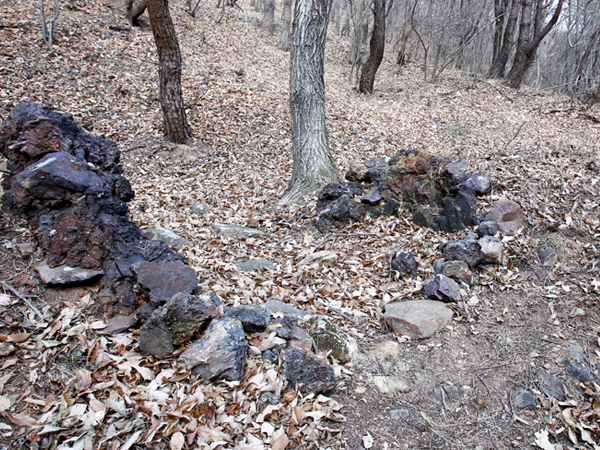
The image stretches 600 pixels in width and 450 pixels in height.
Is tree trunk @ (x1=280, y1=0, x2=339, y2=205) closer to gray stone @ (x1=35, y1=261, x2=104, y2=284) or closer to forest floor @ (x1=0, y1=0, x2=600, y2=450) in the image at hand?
forest floor @ (x1=0, y1=0, x2=600, y2=450)

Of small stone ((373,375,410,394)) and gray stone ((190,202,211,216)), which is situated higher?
small stone ((373,375,410,394))

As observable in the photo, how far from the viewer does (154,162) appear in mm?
6680

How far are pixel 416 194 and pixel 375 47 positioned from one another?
8.28m

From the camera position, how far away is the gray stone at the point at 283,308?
3262 mm

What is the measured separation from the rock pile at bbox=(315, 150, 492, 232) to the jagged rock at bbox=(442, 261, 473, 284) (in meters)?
0.81

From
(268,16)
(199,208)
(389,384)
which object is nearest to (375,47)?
(268,16)

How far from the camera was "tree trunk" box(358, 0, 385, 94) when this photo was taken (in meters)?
11.1

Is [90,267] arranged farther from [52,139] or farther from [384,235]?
[384,235]

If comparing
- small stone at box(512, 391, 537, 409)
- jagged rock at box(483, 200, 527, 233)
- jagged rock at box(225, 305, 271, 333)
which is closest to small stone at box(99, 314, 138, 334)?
jagged rock at box(225, 305, 271, 333)

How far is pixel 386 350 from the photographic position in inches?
120

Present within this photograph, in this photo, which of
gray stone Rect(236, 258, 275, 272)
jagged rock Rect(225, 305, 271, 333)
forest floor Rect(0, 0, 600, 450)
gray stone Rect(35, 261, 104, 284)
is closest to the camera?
forest floor Rect(0, 0, 600, 450)

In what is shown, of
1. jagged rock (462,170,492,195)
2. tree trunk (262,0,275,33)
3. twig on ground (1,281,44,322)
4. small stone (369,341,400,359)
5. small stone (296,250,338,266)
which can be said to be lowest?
small stone (369,341,400,359)

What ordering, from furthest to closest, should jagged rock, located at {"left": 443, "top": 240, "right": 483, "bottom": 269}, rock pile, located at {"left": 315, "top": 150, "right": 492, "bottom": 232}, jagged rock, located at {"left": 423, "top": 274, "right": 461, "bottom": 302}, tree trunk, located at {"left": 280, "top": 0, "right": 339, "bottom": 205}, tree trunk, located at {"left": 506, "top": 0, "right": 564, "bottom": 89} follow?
tree trunk, located at {"left": 506, "top": 0, "right": 564, "bottom": 89}, tree trunk, located at {"left": 280, "top": 0, "right": 339, "bottom": 205}, rock pile, located at {"left": 315, "top": 150, "right": 492, "bottom": 232}, jagged rock, located at {"left": 443, "top": 240, "right": 483, "bottom": 269}, jagged rock, located at {"left": 423, "top": 274, "right": 461, "bottom": 302}

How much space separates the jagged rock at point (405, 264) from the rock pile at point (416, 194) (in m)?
0.83
